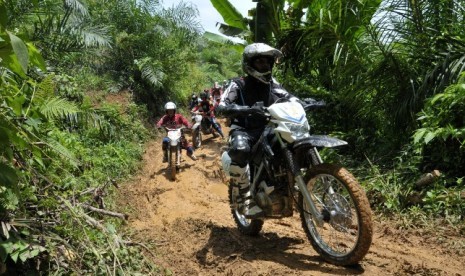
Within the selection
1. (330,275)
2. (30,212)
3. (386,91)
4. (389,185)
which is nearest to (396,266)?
(330,275)

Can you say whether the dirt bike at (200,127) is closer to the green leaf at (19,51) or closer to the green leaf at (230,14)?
the green leaf at (230,14)

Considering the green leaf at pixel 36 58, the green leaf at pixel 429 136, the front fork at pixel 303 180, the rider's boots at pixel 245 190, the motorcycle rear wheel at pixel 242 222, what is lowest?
the motorcycle rear wheel at pixel 242 222

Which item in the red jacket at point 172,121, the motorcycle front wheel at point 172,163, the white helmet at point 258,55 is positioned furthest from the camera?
the red jacket at point 172,121

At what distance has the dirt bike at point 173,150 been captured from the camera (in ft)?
31.8

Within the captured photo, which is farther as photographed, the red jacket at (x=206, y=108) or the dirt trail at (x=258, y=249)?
the red jacket at (x=206, y=108)

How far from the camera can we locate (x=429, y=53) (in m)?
6.14

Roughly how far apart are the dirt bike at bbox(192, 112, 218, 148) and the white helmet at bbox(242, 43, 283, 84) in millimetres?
8481

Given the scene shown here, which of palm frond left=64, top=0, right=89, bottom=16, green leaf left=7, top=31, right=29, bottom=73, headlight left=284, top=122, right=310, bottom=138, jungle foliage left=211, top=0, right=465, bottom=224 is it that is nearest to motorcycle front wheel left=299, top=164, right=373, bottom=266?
headlight left=284, top=122, right=310, bottom=138

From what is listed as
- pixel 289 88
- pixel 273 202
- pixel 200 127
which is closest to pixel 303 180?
pixel 273 202

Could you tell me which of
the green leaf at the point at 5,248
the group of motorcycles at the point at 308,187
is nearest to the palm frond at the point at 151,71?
the group of motorcycles at the point at 308,187

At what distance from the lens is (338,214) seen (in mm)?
3408

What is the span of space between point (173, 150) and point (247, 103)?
18.3ft

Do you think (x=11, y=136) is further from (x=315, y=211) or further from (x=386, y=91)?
(x=386, y=91)

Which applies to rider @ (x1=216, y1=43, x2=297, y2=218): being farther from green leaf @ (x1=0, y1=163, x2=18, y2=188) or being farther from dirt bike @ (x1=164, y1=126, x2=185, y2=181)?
dirt bike @ (x1=164, y1=126, x2=185, y2=181)
